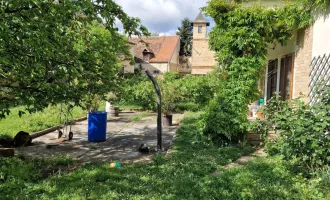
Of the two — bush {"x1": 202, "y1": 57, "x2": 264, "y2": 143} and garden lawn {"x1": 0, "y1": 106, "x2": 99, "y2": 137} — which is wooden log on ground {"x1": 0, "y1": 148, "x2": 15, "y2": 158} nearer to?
garden lawn {"x1": 0, "y1": 106, "x2": 99, "y2": 137}

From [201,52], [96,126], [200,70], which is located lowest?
[96,126]

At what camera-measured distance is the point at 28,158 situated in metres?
5.84

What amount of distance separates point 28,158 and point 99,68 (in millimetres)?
2574

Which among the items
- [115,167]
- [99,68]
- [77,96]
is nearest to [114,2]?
[99,68]

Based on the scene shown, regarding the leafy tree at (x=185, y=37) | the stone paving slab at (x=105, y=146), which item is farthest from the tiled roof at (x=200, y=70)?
the stone paving slab at (x=105, y=146)

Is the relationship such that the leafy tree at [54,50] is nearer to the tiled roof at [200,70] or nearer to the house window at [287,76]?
the house window at [287,76]

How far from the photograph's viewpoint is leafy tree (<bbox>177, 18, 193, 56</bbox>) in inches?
1937

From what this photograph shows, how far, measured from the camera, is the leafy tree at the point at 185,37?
49188mm

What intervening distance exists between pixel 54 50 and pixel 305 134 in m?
4.72

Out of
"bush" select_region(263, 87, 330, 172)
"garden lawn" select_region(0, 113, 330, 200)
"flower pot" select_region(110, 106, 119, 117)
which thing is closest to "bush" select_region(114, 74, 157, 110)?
"flower pot" select_region(110, 106, 119, 117)

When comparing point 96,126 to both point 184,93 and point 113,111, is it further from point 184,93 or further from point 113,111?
point 184,93

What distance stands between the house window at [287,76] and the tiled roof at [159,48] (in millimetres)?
27742

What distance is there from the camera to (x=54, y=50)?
4.62 meters

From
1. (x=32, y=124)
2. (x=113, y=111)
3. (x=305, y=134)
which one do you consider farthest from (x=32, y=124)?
(x=305, y=134)
